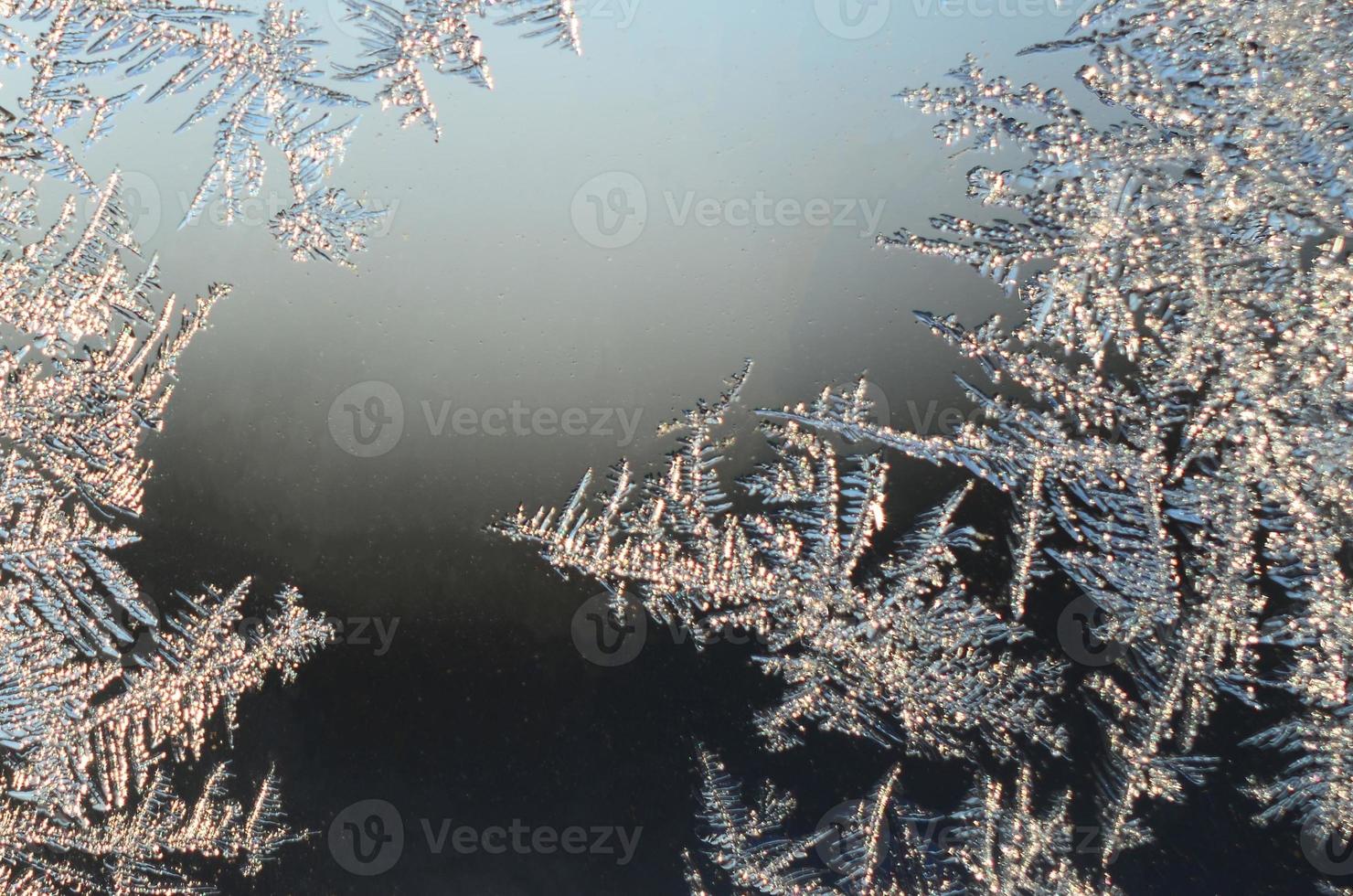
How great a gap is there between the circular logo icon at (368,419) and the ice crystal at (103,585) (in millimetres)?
118

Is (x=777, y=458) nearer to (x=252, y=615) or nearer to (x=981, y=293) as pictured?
(x=981, y=293)

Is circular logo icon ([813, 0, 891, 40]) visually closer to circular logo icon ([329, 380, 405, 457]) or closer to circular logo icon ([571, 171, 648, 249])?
circular logo icon ([571, 171, 648, 249])

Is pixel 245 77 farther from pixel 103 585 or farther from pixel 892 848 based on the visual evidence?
pixel 892 848

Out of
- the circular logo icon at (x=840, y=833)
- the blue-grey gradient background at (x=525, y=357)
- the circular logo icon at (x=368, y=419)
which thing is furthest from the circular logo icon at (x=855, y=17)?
the circular logo icon at (x=840, y=833)

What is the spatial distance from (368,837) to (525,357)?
13.0 inches

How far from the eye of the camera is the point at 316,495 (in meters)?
0.53

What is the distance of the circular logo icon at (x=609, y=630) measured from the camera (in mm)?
513

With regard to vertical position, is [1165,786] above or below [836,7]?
below

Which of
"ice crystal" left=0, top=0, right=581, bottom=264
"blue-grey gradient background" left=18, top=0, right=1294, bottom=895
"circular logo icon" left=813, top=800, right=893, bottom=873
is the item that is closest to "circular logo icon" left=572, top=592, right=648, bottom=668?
"blue-grey gradient background" left=18, top=0, right=1294, bottom=895

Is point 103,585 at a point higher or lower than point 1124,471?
lower

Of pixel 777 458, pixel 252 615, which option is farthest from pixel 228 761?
pixel 777 458

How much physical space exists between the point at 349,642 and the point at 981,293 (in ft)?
1.50

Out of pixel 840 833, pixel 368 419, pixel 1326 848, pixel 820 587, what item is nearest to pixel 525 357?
pixel 368 419

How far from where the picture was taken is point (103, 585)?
0.55 meters
